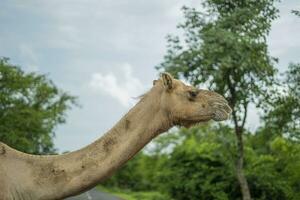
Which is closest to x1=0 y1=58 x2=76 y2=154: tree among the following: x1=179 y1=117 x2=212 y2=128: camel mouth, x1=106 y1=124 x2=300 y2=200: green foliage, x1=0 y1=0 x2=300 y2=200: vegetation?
x1=0 y1=0 x2=300 y2=200: vegetation

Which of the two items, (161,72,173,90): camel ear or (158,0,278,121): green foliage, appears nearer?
(161,72,173,90): camel ear

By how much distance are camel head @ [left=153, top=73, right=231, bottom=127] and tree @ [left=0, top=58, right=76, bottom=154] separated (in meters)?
23.2

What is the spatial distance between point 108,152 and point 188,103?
115cm

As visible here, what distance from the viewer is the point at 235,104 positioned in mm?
19203

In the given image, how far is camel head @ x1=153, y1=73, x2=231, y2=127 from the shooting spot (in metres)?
6.55

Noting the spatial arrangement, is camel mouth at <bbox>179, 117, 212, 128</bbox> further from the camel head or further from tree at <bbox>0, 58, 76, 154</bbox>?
tree at <bbox>0, 58, 76, 154</bbox>

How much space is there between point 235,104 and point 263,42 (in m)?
2.55

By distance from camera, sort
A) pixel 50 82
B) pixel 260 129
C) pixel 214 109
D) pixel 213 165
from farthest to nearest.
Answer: pixel 50 82 → pixel 213 165 → pixel 260 129 → pixel 214 109

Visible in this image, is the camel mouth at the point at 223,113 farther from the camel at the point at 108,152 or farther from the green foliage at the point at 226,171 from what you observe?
the green foliage at the point at 226,171

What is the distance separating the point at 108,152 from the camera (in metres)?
6.00

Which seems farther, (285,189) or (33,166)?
(285,189)

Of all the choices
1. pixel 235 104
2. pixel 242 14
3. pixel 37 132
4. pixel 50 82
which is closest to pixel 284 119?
pixel 235 104

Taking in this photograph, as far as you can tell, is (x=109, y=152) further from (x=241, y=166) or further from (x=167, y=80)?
(x=241, y=166)

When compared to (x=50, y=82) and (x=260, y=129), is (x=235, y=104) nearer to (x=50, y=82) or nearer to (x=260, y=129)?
(x=260, y=129)
